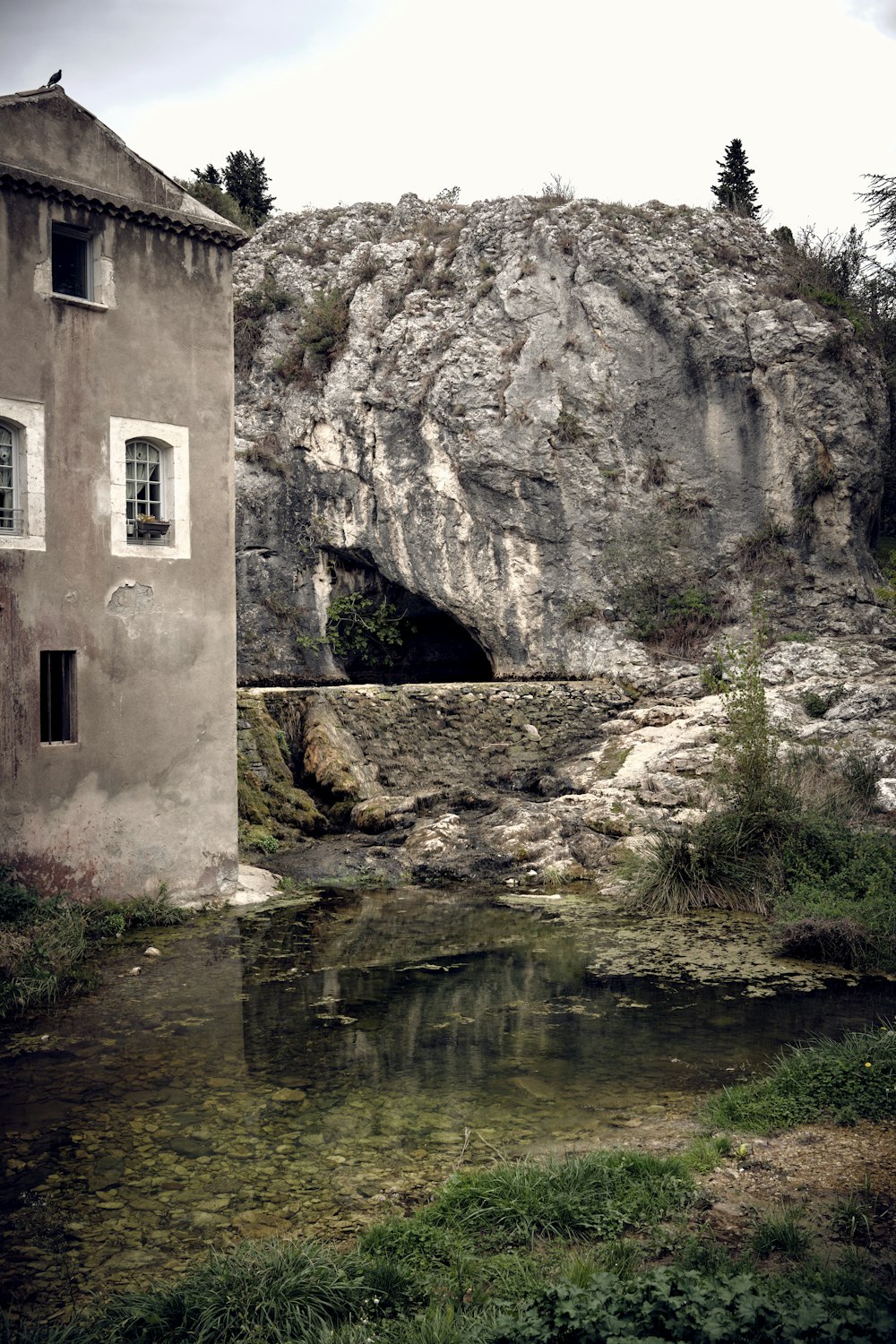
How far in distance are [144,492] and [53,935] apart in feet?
19.8

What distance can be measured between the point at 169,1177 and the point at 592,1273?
3200 millimetres

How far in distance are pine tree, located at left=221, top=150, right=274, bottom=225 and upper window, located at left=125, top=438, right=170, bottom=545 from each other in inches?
939

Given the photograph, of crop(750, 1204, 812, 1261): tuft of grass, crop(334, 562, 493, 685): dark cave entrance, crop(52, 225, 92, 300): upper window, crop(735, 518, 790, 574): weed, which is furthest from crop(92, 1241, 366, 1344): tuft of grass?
crop(735, 518, 790, 574): weed

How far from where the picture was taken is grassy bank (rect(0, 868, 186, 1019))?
10.6m

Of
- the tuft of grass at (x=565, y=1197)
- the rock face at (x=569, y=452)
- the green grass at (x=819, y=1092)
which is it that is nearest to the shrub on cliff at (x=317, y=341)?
the rock face at (x=569, y=452)

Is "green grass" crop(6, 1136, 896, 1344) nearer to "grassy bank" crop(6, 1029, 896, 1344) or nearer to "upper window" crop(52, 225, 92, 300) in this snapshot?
"grassy bank" crop(6, 1029, 896, 1344)

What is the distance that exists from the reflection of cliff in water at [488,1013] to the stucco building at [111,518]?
227 cm

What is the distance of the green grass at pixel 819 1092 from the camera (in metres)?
7.20

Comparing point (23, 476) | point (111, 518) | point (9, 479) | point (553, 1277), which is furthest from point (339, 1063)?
point (9, 479)

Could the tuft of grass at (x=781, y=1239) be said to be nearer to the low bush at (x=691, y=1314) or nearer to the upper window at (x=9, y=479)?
the low bush at (x=691, y=1314)

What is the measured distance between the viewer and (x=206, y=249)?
14562 mm

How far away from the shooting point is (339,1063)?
351 inches

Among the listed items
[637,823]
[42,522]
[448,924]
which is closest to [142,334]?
[42,522]

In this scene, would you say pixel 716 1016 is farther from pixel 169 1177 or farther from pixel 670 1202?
pixel 169 1177
